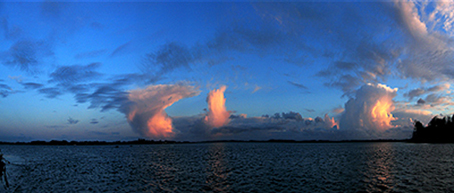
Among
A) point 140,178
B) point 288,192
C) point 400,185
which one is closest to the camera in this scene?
point 288,192

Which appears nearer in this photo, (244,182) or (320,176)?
(244,182)

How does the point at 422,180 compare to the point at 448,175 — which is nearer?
the point at 422,180

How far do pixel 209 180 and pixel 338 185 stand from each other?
22505 millimetres

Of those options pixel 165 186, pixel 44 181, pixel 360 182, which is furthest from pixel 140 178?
pixel 360 182

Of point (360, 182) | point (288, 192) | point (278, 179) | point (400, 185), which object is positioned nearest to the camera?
point (288, 192)

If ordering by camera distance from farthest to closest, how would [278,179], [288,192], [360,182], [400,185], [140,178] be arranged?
[140,178], [278,179], [360,182], [400,185], [288,192]

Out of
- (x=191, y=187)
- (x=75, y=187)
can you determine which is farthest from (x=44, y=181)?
(x=191, y=187)

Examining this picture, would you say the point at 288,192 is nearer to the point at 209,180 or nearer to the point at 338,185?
the point at 338,185

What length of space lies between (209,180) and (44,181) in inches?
1253

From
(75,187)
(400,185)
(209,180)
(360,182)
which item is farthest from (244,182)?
(75,187)

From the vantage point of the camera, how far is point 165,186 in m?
40.2

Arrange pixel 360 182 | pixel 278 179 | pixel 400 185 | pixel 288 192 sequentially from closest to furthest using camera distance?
pixel 288 192 < pixel 400 185 < pixel 360 182 < pixel 278 179

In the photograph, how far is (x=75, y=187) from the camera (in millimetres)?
40781

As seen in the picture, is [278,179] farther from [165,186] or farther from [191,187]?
[165,186]
